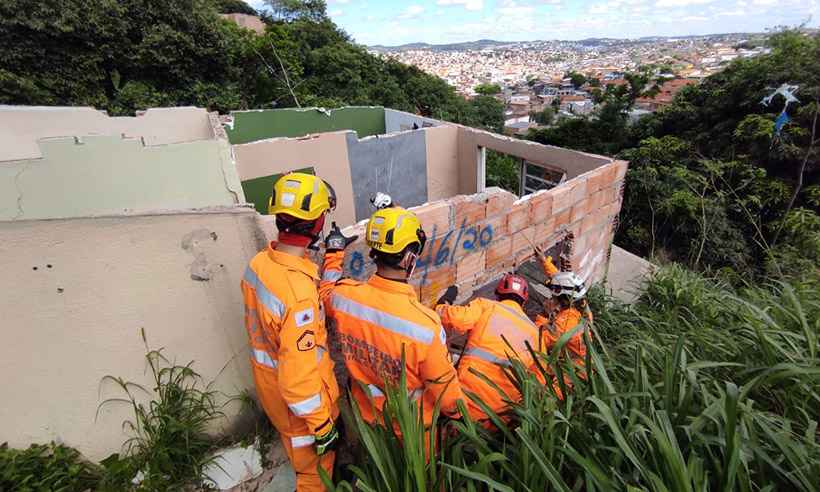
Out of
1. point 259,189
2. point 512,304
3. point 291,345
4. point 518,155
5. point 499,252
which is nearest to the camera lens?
point 291,345

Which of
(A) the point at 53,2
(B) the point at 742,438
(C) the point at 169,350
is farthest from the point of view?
(A) the point at 53,2

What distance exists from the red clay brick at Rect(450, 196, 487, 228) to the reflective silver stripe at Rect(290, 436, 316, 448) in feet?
6.16

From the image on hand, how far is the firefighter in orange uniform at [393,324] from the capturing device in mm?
1812

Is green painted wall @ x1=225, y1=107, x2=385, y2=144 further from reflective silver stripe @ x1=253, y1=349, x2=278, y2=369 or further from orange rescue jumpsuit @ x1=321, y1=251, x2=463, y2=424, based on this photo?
orange rescue jumpsuit @ x1=321, y1=251, x2=463, y2=424

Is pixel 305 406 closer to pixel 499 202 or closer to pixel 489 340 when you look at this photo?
pixel 489 340

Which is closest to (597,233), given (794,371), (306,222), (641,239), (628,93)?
(794,371)

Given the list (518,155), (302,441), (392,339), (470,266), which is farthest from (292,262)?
(518,155)

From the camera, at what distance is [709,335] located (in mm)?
2143

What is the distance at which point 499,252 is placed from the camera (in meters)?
3.72

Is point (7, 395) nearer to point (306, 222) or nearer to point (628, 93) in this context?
point (306, 222)

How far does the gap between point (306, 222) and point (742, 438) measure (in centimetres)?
186

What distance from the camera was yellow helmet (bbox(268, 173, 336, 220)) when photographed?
183cm

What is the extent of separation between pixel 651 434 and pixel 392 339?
105 centimetres

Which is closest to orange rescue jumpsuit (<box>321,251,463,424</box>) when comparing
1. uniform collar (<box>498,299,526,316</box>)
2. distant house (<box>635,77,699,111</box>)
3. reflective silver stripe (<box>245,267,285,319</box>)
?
reflective silver stripe (<box>245,267,285,319</box>)
